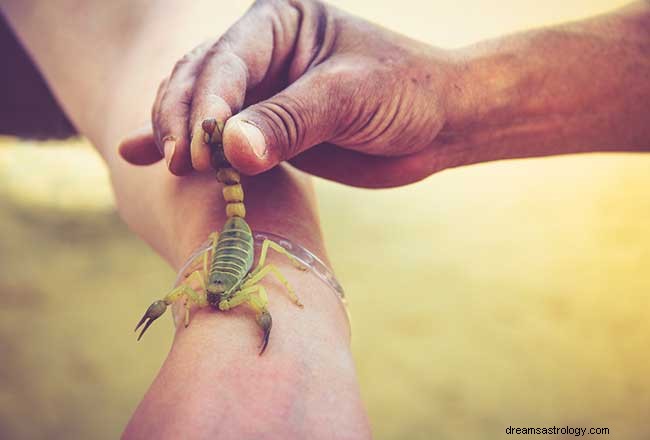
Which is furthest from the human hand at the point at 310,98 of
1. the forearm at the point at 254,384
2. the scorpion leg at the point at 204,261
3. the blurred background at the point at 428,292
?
the blurred background at the point at 428,292

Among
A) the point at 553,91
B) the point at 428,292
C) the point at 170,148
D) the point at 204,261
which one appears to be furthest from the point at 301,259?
the point at 428,292

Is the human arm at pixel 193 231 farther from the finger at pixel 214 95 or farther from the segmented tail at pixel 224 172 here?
the finger at pixel 214 95

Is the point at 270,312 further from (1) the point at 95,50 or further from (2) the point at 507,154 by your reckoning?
(1) the point at 95,50

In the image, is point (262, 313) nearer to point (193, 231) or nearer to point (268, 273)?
point (268, 273)

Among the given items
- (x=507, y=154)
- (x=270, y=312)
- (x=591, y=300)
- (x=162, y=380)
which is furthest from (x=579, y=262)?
(x=162, y=380)

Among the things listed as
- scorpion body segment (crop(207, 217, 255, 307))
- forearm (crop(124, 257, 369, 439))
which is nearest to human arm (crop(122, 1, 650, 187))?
scorpion body segment (crop(207, 217, 255, 307))

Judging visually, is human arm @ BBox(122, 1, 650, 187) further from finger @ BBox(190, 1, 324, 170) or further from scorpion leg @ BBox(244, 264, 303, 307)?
scorpion leg @ BBox(244, 264, 303, 307)

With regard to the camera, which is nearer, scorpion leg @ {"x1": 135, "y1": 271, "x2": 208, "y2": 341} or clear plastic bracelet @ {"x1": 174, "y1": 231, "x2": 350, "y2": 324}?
scorpion leg @ {"x1": 135, "y1": 271, "x2": 208, "y2": 341}
